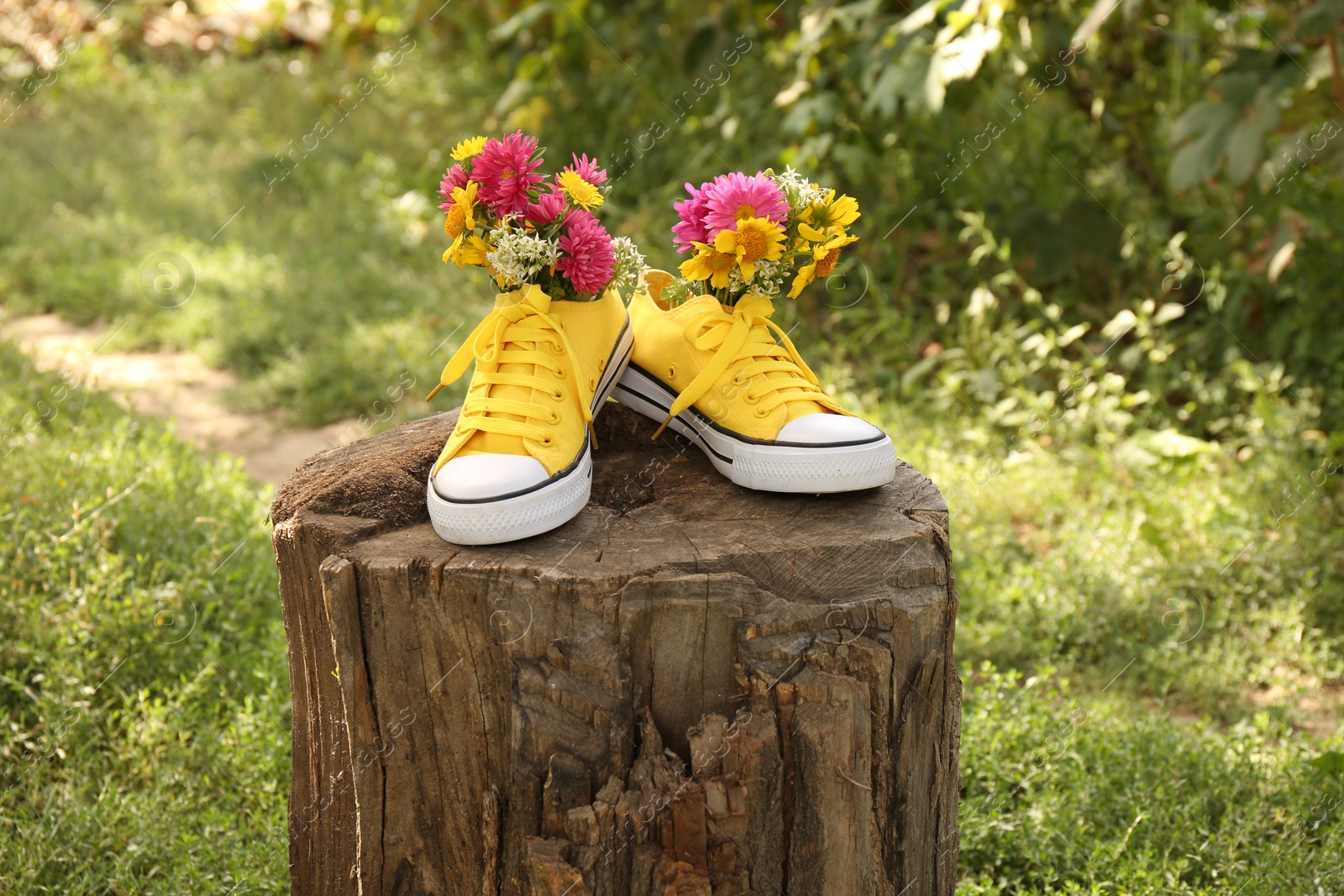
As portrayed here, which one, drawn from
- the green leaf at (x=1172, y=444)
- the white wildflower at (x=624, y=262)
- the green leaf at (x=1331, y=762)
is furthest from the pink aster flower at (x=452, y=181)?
the green leaf at (x=1172, y=444)

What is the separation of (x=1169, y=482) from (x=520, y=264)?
2704 millimetres

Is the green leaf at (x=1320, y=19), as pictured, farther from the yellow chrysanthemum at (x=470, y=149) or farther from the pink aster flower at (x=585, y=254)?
the yellow chrysanthemum at (x=470, y=149)

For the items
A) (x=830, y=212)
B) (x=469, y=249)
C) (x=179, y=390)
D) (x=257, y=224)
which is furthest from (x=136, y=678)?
(x=257, y=224)

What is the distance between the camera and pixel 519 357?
6.02 ft

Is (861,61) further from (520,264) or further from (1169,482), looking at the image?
(520,264)

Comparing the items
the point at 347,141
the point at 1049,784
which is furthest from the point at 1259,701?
the point at 347,141

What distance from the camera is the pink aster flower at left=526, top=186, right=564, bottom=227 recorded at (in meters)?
1.82

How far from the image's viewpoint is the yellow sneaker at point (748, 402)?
1785mm

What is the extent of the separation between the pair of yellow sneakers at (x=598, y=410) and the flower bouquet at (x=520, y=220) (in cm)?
5

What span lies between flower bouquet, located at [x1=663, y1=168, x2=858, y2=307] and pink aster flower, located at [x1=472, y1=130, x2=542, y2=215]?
0.26 metres

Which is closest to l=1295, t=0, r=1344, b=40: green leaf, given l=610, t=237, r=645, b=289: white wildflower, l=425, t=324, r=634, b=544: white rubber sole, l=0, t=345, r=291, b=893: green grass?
l=610, t=237, r=645, b=289: white wildflower

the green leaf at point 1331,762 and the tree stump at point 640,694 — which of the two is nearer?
the tree stump at point 640,694

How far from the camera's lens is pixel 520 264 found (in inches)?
71.6

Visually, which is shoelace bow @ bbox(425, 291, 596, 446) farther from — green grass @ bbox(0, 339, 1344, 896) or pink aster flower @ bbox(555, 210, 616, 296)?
green grass @ bbox(0, 339, 1344, 896)
